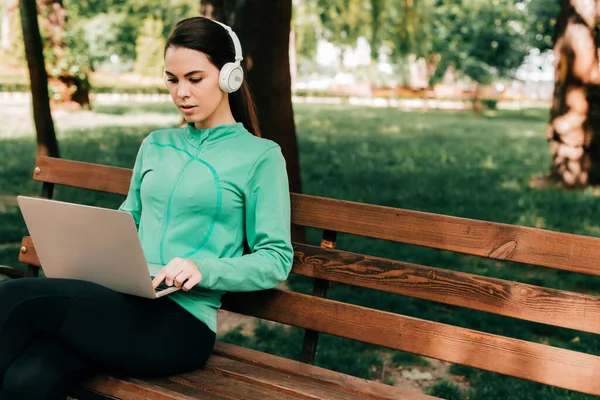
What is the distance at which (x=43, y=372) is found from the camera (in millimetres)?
2447

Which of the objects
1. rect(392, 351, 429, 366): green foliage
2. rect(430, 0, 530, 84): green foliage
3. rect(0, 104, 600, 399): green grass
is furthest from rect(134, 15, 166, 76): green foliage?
rect(392, 351, 429, 366): green foliage

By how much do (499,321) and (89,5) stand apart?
51513mm

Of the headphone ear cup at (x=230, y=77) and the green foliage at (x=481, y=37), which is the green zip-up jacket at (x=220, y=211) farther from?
the green foliage at (x=481, y=37)

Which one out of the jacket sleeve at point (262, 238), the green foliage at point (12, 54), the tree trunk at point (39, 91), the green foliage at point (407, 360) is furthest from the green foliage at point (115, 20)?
the jacket sleeve at point (262, 238)

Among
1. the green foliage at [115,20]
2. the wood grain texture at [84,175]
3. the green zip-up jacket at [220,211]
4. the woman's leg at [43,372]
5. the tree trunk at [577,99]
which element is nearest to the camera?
the woman's leg at [43,372]

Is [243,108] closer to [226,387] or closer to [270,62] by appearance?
[226,387]

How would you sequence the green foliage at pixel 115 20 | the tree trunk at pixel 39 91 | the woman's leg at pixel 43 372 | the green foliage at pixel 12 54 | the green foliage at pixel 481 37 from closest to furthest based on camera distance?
1. the woman's leg at pixel 43 372
2. the tree trunk at pixel 39 91
3. the green foliage at pixel 481 37
4. the green foliage at pixel 12 54
5. the green foliage at pixel 115 20

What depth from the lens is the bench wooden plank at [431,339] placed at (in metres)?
2.56

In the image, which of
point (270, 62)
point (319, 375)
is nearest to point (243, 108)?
point (319, 375)

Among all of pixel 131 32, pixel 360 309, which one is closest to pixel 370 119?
pixel 360 309

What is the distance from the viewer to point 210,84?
281 cm

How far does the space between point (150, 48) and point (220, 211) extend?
45238 mm

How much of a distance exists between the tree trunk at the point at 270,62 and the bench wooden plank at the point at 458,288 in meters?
3.19

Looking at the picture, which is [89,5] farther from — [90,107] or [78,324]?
[78,324]
